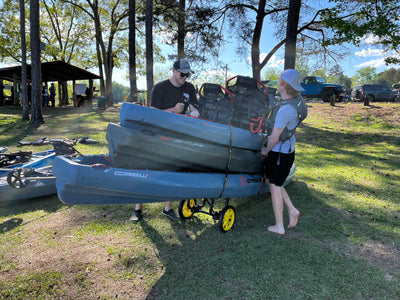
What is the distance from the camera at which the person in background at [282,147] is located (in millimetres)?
3412

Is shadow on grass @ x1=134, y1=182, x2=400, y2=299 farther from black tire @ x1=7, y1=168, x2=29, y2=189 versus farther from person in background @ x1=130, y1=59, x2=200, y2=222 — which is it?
black tire @ x1=7, y1=168, x2=29, y2=189

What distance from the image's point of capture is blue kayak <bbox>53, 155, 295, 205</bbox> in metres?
2.83

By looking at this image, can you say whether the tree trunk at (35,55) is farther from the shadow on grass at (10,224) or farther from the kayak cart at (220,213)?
the kayak cart at (220,213)

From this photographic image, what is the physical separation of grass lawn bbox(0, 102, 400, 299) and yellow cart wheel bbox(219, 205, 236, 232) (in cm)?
10

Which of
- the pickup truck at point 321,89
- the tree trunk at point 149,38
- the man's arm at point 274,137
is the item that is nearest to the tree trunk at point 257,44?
the tree trunk at point 149,38

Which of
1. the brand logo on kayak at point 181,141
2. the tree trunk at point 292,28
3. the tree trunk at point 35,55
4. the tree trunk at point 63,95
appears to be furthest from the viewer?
the tree trunk at point 63,95

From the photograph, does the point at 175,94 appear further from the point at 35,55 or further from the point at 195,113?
the point at 35,55

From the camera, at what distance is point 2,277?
295 cm

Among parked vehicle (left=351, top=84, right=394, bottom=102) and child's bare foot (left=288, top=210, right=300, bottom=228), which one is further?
parked vehicle (left=351, top=84, right=394, bottom=102)

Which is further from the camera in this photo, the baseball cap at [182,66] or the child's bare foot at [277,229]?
the baseball cap at [182,66]

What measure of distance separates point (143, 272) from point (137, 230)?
0.95 m

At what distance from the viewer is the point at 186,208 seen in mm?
4293

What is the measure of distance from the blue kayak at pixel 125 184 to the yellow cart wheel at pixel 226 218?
0.21m

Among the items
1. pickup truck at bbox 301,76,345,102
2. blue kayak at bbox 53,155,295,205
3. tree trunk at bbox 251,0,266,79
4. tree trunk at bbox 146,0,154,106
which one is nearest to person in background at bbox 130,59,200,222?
blue kayak at bbox 53,155,295,205
